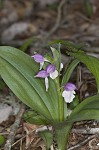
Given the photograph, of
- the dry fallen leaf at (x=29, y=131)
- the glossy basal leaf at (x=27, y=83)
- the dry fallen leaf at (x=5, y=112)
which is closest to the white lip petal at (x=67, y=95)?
the glossy basal leaf at (x=27, y=83)

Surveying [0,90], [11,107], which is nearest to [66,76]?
[11,107]

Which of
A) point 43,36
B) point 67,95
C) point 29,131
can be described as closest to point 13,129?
point 29,131

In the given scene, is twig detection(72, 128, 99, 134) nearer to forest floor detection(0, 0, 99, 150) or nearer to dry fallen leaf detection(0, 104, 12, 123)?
forest floor detection(0, 0, 99, 150)

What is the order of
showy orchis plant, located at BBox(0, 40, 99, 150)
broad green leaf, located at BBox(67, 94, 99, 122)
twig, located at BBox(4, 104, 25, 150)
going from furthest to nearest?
twig, located at BBox(4, 104, 25, 150) → showy orchis plant, located at BBox(0, 40, 99, 150) → broad green leaf, located at BBox(67, 94, 99, 122)

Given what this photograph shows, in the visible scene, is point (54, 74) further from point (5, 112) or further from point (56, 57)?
point (5, 112)

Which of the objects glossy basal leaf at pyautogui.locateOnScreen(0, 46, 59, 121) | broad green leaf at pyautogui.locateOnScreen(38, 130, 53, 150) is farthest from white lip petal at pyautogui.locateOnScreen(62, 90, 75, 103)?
broad green leaf at pyautogui.locateOnScreen(38, 130, 53, 150)

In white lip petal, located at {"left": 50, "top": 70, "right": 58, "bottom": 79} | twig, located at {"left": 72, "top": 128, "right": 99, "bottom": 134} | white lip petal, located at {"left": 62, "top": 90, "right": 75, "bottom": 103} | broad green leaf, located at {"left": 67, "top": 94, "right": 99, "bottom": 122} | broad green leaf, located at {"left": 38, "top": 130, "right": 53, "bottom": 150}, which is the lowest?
broad green leaf, located at {"left": 38, "top": 130, "right": 53, "bottom": 150}

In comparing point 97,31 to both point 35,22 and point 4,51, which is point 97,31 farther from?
point 4,51
